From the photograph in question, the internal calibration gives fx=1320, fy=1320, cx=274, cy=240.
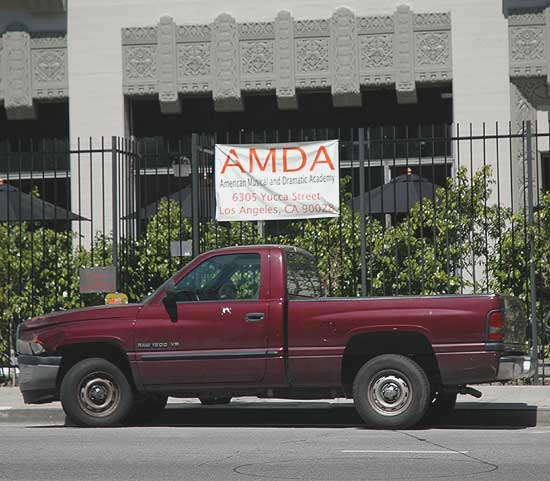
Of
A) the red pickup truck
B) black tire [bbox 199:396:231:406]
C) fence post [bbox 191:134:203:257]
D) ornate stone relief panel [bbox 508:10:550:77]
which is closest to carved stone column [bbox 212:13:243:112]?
ornate stone relief panel [bbox 508:10:550:77]

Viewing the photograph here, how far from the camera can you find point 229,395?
12688mm

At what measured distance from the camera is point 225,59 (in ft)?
81.2

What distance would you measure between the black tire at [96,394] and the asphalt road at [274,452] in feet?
0.59

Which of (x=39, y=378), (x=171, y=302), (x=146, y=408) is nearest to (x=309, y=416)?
(x=146, y=408)

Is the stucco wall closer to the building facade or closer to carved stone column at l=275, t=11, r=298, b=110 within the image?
the building facade

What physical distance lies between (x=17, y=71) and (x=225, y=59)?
4.06 metres

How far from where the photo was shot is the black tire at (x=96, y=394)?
A: 12841 mm

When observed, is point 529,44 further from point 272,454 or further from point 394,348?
point 272,454

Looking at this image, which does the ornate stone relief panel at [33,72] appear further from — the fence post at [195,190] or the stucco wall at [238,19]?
the fence post at [195,190]

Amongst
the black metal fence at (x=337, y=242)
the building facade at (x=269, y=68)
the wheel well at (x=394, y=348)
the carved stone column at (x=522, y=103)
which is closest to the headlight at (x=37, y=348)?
the wheel well at (x=394, y=348)

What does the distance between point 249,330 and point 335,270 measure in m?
5.24

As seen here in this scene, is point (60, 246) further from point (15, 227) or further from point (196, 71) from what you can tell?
point (196, 71)

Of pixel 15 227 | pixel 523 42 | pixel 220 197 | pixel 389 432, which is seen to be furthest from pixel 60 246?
pixel 523 42

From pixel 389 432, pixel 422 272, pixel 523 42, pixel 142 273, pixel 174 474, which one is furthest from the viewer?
pixel 523 42
